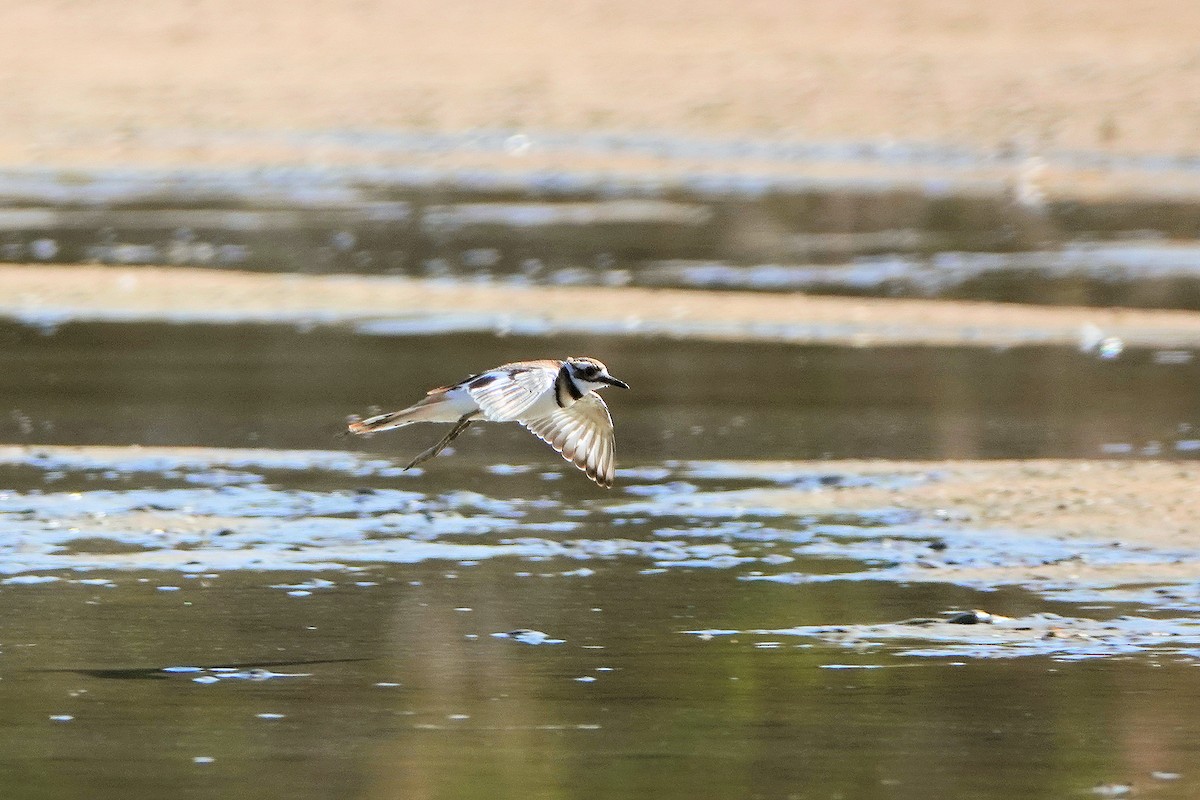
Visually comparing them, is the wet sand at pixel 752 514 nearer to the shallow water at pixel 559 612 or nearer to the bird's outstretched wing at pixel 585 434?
the shallow water at pixel 559 612

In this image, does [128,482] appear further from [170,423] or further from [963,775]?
[963,775]

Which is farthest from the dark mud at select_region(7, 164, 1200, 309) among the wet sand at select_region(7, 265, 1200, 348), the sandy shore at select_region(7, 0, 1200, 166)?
the sandy shore at select_region(7, 0, 1200, 166)

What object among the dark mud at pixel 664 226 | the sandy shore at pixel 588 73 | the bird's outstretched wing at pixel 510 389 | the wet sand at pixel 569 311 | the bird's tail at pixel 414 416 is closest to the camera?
the bird's outstretched wing at pixel 510 389

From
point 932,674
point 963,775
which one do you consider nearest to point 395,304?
point 932,674

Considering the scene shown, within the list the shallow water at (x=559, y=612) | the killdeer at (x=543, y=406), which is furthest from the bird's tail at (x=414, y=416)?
the shallow water at (x=559, y=612)

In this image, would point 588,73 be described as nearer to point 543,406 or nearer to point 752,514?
point 752,514

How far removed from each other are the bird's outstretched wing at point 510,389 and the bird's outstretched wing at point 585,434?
1.24ft

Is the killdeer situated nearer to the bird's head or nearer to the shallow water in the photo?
the bird's head

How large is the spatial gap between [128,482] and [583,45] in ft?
65.8

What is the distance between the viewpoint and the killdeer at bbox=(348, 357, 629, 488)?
23.4 ft

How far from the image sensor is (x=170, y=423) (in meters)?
11.3

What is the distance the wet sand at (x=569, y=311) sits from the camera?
14461 mm

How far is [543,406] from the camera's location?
7.32 m

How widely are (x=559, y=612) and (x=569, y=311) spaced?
788cm
